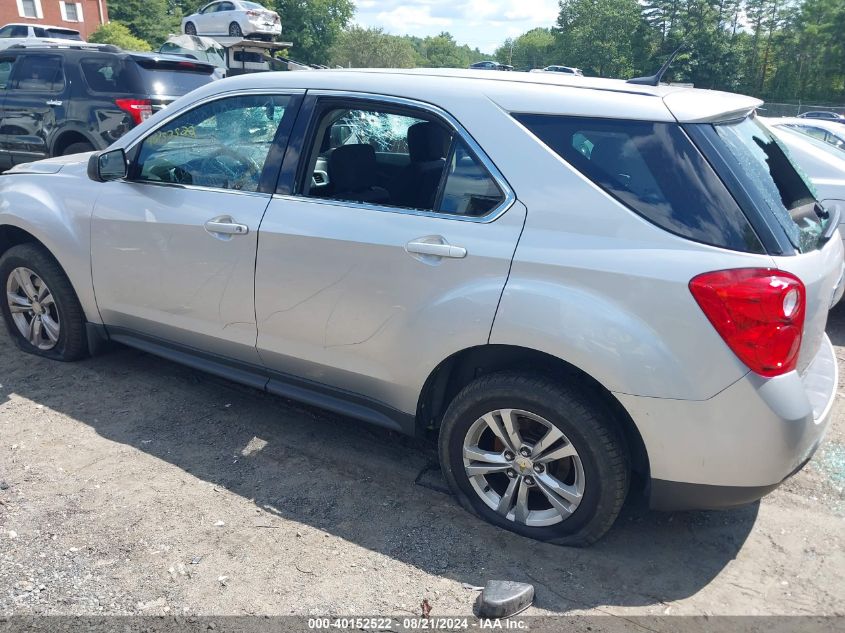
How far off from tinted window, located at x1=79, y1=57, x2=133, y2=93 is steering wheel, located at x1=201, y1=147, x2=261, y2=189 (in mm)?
5589

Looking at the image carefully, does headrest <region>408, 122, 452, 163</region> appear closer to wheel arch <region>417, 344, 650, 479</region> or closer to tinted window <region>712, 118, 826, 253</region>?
wheel arch <region>417, 344, 650, 479</region>

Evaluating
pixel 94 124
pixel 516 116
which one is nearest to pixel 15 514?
pixel 516 116

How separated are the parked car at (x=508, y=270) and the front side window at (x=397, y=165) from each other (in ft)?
0.04

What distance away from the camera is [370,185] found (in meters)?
3.44

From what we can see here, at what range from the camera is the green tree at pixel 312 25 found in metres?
65.6

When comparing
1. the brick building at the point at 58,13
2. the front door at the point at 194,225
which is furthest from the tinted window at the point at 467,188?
the brick building at the point at 58,13

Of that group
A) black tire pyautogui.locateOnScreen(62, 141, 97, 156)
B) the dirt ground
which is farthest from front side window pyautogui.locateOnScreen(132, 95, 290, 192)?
black tire pyautogui.locateOnScreen(62, 141, 97, 156)

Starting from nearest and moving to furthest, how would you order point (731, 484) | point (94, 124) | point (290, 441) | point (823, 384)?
point (731, 484)
point (823, 384)
point (290, 441)
point (94, 124)

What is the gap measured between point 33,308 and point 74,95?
16.4 ft

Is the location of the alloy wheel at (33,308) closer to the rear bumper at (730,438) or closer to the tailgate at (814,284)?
the rear bumper at (730,438)

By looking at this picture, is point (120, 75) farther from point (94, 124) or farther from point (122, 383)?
point (122, 383)

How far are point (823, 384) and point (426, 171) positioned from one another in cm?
196

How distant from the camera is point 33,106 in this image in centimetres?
855

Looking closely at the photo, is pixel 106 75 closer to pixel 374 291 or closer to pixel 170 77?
pixel 170 77
